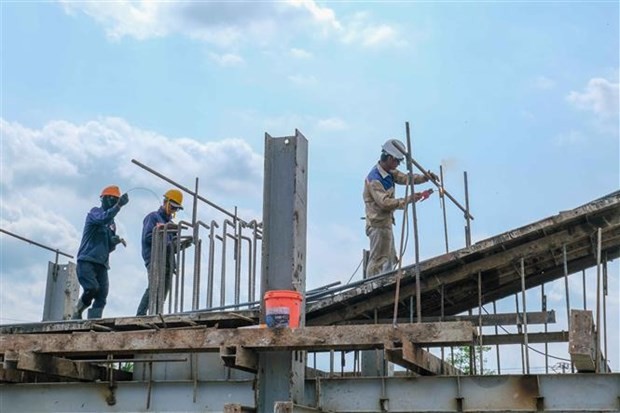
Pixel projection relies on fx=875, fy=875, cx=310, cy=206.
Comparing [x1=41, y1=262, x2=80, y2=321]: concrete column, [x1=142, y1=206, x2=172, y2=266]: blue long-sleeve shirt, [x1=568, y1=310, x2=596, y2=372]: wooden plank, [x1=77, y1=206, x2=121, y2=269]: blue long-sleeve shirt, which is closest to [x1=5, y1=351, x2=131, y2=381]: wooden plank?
[x1=142, y1=206, x2=172, y2=266]: blue long-sleeve shirt

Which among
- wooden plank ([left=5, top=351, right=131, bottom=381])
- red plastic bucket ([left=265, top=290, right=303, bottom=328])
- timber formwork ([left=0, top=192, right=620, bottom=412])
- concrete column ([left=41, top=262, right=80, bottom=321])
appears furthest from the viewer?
concrete column ([left=41, top=262, right=80, bottom=321])

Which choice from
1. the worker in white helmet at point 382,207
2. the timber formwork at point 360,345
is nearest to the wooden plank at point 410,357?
the timber formwork at point 360,345

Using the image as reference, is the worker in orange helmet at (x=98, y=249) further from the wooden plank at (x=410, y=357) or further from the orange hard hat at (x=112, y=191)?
the wooden plank at (x=410, y=357)

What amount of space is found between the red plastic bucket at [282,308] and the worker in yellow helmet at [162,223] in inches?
170

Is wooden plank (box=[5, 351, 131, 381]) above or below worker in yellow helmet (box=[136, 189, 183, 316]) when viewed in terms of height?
below

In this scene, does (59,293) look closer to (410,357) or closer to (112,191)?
(112,191)

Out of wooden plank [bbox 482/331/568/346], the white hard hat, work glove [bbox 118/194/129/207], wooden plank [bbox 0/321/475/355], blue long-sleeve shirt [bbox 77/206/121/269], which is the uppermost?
the white hard hat

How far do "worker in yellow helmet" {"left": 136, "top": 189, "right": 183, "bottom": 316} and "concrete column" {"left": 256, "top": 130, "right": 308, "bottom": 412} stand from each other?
378 cm

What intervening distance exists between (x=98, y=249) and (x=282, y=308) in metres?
5.87

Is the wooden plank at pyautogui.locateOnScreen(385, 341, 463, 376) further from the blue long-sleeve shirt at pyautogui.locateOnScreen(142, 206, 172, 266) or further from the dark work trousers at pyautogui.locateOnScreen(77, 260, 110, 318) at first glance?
the dark work trousers at pyautogui.locateOnScreen(77, 260, 110, 318)

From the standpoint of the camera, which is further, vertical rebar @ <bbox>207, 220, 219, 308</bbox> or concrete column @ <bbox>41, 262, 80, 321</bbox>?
concrete column @ <bbox>41, 262, 80, 321</bbox>

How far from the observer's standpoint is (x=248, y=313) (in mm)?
10188

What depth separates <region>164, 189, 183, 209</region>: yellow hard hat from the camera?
12.8 metres

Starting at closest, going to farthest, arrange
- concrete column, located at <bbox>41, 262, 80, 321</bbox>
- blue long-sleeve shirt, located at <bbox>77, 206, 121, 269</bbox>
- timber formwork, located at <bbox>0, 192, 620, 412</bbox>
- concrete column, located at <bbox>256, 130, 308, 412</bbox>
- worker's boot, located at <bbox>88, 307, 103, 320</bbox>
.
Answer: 1. timber formwork, located at <bbox>0, 192, 620, 412</bbox>
2. concrete column, located at <bbox>256, 130, 308, 412</bbox>
3. blue long-sleeve shirt, located at <bbox>77, 206, 121, 269</bbox>
4. worker's boot, located at <bbox>88, 307, 103, 320</bbox>
5. concrete column, located at <bbox>41, 262, 80, 321</bbox>
